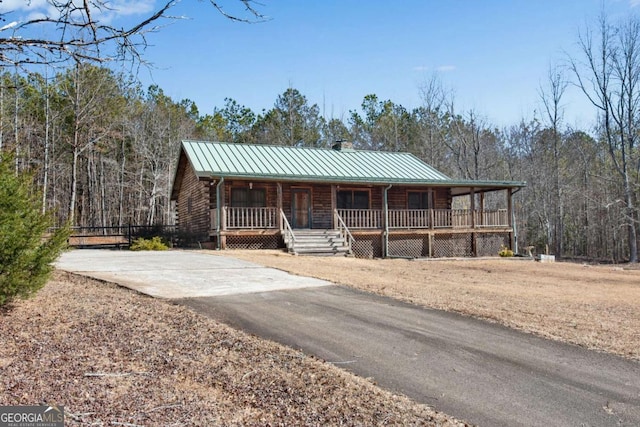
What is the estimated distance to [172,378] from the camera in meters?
4.77

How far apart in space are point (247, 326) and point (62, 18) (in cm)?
463

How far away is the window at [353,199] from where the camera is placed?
2423cm

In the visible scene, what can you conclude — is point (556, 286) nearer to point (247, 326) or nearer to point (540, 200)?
point (247, 326)

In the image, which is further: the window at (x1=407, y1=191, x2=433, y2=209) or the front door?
the window at (x1=407, y1=191, x2=433, y2=209)

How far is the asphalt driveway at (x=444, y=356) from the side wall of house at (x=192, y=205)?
12233 millimetres

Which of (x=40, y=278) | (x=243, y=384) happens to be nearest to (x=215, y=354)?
(x=243, y=384)

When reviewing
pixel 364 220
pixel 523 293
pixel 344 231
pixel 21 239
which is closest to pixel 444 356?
pixel 21 239

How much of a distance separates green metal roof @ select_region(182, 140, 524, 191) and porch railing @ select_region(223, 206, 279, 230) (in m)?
1.45

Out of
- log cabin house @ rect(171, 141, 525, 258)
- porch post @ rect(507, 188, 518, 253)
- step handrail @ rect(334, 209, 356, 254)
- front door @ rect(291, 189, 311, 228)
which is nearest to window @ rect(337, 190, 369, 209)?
log cabin house @ rect(171, 141, 525, 258)

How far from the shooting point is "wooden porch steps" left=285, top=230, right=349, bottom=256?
789 inches

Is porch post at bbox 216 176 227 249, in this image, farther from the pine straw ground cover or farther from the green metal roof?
the pine straw ground cover

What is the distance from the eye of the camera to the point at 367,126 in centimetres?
5022

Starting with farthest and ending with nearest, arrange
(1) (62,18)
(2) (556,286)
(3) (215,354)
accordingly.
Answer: (2) (556,286) → (3) (215,354) → (1) (62,18)

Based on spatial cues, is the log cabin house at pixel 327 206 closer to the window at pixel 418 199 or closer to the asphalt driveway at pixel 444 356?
the window at pixel 418 199
